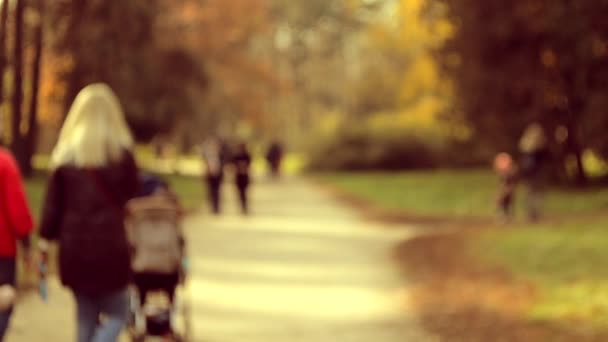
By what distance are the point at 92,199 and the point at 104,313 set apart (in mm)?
690

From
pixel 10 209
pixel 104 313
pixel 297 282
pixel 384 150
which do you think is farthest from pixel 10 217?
pixel 384 150

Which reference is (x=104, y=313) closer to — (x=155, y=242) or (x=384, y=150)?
(x=155, y=242)

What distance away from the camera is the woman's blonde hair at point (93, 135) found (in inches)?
214

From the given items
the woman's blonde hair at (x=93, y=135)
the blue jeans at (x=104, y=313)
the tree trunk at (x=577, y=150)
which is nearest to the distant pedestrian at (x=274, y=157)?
the tree trunk at (x=577, y=150)

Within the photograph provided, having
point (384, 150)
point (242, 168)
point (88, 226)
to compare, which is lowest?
point (384, 150)

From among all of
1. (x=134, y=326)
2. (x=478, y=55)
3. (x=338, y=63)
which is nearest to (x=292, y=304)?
(x=134, y=326)

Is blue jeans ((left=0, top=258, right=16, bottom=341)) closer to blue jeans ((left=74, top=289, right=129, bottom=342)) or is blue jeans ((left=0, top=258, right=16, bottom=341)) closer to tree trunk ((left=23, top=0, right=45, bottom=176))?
blue jeans ((left=74, top=289, right=129, bottom=342))

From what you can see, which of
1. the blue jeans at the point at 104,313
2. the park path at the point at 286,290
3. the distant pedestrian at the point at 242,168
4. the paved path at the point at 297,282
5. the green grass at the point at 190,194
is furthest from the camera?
the green grass at the point at 190,194

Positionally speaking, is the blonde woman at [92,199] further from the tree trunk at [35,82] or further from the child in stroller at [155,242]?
the tree trunk at [35,82]

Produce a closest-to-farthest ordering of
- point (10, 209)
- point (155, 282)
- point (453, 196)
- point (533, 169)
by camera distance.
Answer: point (10, 209), point (155, 282), point (533, 169), point (453, 196)

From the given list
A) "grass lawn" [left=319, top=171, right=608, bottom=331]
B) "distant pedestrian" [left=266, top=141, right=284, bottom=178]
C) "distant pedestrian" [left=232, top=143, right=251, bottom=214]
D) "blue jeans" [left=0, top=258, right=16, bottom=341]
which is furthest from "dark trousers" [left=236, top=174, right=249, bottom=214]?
"distant pedestrian" [left=266, top=141, right=284, bottom=178]

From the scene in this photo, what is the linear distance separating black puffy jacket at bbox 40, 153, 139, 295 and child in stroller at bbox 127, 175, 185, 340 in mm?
1271

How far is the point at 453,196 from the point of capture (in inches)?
1101

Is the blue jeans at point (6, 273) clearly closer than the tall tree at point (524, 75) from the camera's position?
Yes
